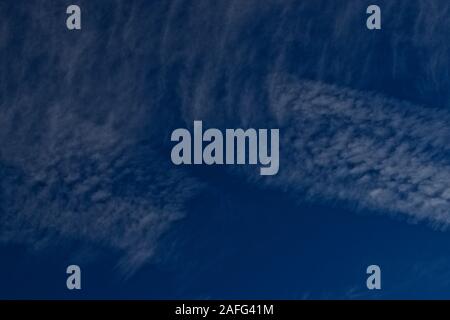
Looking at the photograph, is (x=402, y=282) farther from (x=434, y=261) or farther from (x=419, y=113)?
(x=419, y=113)

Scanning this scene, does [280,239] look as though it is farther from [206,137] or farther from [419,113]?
[419,113]

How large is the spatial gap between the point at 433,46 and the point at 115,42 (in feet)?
4.37

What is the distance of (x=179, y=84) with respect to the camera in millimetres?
3357

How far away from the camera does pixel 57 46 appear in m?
3.35

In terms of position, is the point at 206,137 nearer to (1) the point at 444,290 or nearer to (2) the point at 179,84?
(2) the point at 179,84

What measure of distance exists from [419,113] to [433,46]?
0.29 m

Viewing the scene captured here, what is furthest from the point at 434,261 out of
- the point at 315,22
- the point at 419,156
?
the point at 315,22

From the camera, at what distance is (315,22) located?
3.36 m
